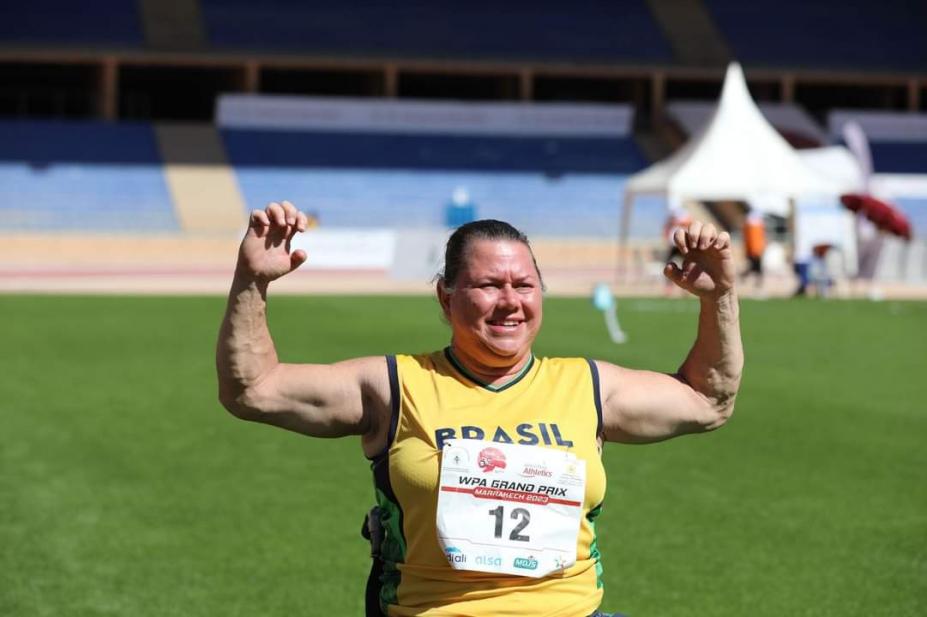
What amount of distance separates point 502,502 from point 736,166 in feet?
89.2

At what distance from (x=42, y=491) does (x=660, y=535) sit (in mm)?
3951

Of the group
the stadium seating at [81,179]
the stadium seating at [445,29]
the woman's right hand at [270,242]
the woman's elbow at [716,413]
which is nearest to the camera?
the woman's right hand at [270,242]

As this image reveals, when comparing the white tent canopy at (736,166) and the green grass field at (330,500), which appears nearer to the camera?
the green grass field at (330,500)

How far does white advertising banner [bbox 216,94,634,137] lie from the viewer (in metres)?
47.4

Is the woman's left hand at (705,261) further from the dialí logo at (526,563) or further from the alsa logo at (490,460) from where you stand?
the dialí logo at (526,563)

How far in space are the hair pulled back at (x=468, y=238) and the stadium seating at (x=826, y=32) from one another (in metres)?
49.4

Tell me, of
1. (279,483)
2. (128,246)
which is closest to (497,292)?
(279,483)

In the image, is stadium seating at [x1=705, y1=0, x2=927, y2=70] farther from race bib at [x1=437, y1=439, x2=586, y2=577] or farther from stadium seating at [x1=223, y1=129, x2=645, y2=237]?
race bib at [x1=437, y1=439, x2=586, y2=577]

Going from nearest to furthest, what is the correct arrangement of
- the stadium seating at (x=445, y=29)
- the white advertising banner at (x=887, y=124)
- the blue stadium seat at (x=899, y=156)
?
the stadium seating at (x=445, y=29) → the blue stadium seat at (x=899, y=156) → the white advertising banner at (x=887, y=124)

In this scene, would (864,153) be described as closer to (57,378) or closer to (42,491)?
(57,378)

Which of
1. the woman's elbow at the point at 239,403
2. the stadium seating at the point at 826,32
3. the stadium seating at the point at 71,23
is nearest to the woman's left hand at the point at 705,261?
the woman's elbow at the point at 239,403

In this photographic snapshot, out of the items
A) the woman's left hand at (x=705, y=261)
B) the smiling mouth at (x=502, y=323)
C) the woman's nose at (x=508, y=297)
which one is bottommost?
the smiling mouth at (x=502, y=323)

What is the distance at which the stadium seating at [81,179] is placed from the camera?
40.7m

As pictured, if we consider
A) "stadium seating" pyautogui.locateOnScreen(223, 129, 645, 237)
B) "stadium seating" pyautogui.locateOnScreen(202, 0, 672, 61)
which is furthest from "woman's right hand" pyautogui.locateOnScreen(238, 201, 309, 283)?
"stadium seating" pyautogui.locateOnScreen(202, 0, 672, 61)
